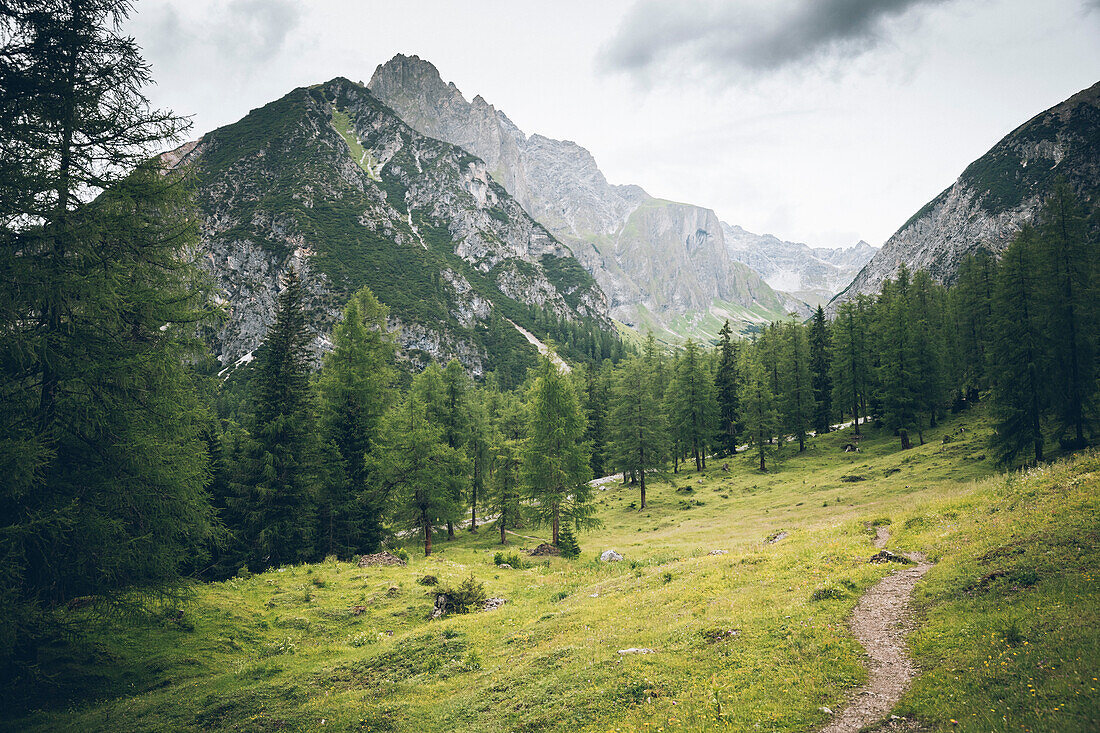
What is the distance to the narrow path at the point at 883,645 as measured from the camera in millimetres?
8422

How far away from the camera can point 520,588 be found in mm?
23969

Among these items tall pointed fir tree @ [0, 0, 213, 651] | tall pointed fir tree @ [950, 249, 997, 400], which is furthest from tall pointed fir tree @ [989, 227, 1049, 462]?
tall pointed fir tree @ [0, 0, 213, 651]

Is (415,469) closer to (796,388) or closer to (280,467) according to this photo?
(280,467)

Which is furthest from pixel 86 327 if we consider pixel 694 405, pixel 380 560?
pixel 694 405

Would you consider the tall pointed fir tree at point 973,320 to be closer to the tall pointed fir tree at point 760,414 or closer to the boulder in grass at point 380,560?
the tall pointed fir tree at point 760,414

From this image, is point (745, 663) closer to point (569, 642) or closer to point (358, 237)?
point (569, 642)

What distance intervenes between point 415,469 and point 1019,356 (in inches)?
1763

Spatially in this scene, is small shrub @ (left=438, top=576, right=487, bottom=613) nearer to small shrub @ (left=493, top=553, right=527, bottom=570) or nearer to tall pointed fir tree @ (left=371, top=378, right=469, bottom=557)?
small shrub @ (left=493, top=553, right=527, bottom=570)

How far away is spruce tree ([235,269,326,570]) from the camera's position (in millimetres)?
28875

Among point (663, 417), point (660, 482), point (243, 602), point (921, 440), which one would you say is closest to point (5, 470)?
point (243, 602)

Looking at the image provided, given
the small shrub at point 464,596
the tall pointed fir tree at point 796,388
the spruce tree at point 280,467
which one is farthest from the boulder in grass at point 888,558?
the tall pointed fir tree at point 796,388

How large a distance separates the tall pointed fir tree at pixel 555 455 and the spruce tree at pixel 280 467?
15304mm

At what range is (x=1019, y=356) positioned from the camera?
3278 centimetres

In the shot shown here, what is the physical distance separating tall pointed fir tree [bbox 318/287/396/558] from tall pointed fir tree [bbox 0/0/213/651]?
18025 millimetres
